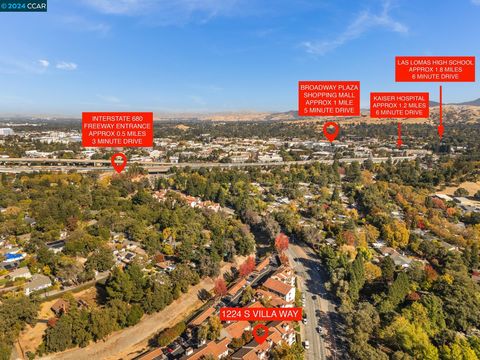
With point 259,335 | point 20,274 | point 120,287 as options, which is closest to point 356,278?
point 259,335

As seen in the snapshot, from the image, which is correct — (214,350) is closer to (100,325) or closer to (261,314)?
(261,314)

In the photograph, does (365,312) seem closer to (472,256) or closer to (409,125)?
(472,256)

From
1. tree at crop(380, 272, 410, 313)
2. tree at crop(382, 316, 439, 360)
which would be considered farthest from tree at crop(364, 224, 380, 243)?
tree at crop(382, 316, 439, 360)

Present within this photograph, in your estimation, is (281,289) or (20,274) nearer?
(281,289)

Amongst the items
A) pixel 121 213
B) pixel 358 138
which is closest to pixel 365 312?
pixel 121 213

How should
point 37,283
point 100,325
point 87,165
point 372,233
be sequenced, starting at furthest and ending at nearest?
point 87,165 → point 372,233 → point 37,283 → point 100,325

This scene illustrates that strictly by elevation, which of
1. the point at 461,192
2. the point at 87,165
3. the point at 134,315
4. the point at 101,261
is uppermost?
the point at 87,165
